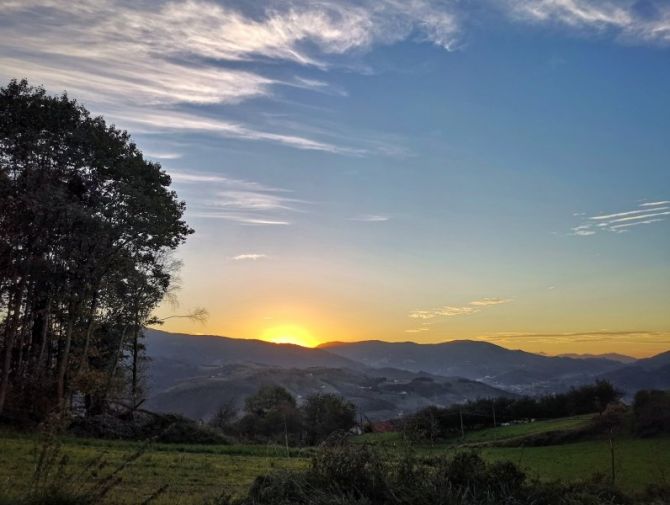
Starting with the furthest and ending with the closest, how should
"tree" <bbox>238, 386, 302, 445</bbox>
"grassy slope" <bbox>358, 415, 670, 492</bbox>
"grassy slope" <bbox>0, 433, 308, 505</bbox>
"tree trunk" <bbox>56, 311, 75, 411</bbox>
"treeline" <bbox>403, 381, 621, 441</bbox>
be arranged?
"treeline" <bbox>403, 381, 621, 441</bbox>, "tree" <bbox>238, 386, 302, 445</bbox>, "tree trunk" <bbox>56, 311, 75, 411</bbox>, "grassy slope" <bbox>358, 415, 670, 492</bbox>, "grassy slope" <bbox>0, 433, 308, 505</bbox>

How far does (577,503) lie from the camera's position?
777 centimetres

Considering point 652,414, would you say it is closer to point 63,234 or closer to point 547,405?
point 547,405

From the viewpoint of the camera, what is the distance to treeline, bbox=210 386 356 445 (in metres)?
62.2

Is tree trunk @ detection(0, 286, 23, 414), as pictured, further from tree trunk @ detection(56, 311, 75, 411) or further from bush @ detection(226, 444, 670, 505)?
bush @ detection(226, 444, 670, 505)

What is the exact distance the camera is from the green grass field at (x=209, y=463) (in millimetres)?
10484

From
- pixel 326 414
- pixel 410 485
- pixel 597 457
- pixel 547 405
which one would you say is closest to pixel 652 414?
pixel 597 457

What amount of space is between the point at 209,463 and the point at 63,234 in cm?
1442

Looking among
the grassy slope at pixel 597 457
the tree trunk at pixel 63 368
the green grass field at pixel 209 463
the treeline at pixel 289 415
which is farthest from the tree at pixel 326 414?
the tree trunk at pixel 63 368

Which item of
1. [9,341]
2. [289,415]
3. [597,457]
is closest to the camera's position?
[9,341]

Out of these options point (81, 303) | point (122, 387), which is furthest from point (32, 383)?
point (122, 387)

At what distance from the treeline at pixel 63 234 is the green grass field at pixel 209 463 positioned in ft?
18.3

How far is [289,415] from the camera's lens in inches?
2522

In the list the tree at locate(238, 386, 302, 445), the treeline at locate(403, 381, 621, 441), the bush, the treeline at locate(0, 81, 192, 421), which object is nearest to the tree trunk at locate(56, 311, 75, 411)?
the treeline at locate(0, 81, 192, 421)

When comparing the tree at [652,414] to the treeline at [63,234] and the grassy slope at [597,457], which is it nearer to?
the grassy slope at [597,457]
